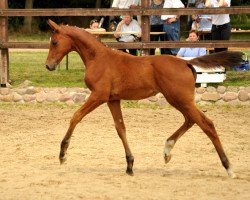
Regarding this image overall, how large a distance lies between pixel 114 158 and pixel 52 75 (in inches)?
354

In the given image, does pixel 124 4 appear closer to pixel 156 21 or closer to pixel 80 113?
pixel 156 21

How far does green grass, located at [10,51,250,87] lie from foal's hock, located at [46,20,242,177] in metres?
7.36

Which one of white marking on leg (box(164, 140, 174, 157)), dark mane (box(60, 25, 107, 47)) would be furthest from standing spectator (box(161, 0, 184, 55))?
white marking on leg (box(164, 140, 174, 157))

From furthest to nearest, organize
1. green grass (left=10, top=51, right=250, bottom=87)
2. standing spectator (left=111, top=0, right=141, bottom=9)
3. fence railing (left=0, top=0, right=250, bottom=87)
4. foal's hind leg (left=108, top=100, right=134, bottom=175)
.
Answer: standing spectator (left=111, top=0, right=141, bottom=9) < green grass (left=10, top=51, right=250, bottom=87) < fence railing (left=0, top=0, right=250, bottom=87) < foal's hind leg (left=108, top=100, right=134, bottom=175)

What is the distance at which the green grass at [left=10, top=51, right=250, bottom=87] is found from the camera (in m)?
17.9

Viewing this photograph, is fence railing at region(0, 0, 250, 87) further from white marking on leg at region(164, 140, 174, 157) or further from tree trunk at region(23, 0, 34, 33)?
tree trunk at region(23, 0, 34, 33)

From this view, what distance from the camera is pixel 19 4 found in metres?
43.4

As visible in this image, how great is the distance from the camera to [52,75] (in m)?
19.8

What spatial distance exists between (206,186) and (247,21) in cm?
3846

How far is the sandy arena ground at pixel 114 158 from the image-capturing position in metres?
8.88

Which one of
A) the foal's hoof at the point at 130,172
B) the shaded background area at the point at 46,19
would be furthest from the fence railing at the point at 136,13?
the shaded background area at the point at 46,19

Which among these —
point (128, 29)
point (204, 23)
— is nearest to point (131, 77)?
point (128, 29)

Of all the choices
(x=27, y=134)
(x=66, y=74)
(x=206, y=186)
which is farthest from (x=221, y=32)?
(x=206, y=186)

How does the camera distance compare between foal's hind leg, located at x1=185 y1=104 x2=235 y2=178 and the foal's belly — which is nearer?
foal's hind leg, located at x1=185 y1=104 x2=235 y2=178
